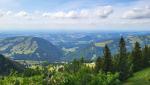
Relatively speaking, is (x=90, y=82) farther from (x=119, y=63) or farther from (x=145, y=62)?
(x=145, y=62)

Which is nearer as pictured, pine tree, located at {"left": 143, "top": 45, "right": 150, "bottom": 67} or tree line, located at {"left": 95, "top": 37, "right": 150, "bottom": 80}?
tree line, located at {"left": 95, "top": 37, "right": 150, "bottom": 80}

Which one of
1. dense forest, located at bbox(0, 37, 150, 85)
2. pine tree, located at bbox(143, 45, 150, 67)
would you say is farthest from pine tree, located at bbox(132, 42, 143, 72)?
pine tree, located at bbox(143, 45, 150, 67)

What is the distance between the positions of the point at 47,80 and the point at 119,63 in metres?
60.1

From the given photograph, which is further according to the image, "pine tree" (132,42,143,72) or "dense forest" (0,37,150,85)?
"pine tree" (132,42,143,72)

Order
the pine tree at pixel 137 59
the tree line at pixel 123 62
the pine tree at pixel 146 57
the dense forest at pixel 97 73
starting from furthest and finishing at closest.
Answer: the pine tree at pixel 146 57 → the pine tree at pixel 137 59 → the tree line at pixel 123 62 → the dense forest at pixel 97 73

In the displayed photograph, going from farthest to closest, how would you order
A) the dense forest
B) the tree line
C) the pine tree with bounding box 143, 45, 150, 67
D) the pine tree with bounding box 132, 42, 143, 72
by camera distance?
the pine tree with bounding box 143, 45, 150, 67 < the pine tree with bounding box 132, 42, 143, 72 < the tree line < the dense forest

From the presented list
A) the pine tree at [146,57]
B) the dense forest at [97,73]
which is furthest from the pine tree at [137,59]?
the pine tree at [146,57]

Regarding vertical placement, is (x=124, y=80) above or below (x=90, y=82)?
below

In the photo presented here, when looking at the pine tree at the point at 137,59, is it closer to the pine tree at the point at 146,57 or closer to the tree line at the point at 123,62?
the tree line at the point at 123,62

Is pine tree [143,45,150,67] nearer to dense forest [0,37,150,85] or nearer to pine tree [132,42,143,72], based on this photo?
dense forest [0,37,150,85]

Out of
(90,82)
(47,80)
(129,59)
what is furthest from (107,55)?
(47,80)

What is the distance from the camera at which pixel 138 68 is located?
141m

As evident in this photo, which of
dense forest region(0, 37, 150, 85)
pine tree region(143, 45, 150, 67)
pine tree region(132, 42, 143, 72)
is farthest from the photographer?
pine tree region(143, 45, 150, 67)

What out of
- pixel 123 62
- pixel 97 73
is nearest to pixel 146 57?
pixel 123 62
